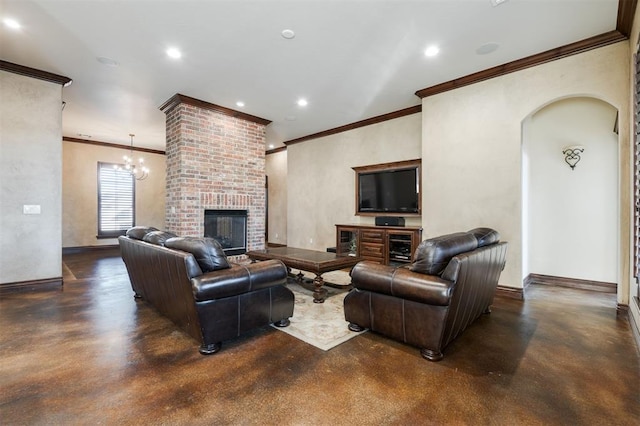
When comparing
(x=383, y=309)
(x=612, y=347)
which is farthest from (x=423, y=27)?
(x=612, y=347)

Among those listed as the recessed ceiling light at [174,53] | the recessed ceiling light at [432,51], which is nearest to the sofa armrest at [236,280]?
the recessed ceiling light at [174,53]

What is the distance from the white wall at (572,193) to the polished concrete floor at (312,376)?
160 cm

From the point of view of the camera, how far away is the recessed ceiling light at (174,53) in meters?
3.41

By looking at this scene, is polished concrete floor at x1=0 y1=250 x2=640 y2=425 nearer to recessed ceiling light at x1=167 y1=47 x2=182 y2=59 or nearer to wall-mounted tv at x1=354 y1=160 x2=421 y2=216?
wall-mounted tv at x1=354 y1=160 x2=421 y2=216

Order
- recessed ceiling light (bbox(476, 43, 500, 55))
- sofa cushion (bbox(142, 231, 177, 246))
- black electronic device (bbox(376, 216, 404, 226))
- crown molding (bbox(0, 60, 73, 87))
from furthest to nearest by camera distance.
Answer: black electronic device (bbox(376, 216, 404, 226))
crown molding (bbox(0, 60, 73, 87))
recessed ceiling light (bbox(476, 43, 500, 55))
sofa cushion (bbox(142, 231, 177, 246))

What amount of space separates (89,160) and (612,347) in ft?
34.7

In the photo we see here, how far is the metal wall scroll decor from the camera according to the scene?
421 centimetres

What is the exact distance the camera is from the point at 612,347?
7.77 feet

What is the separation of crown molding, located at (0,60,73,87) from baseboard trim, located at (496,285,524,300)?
6778mm

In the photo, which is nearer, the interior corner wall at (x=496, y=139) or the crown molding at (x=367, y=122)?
the interior corner wall at (x=496, y=139)

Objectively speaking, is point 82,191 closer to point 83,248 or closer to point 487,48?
point 83,248

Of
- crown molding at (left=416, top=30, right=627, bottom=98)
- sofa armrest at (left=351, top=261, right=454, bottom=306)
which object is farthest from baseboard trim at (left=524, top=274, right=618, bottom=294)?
sofa armrest at (left=351, top=261, right=454, bottom=306)

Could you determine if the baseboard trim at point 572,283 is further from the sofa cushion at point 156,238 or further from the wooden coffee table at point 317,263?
the sofa cushion at point 156,238

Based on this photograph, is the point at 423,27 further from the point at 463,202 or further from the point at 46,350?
the point at 46,350
